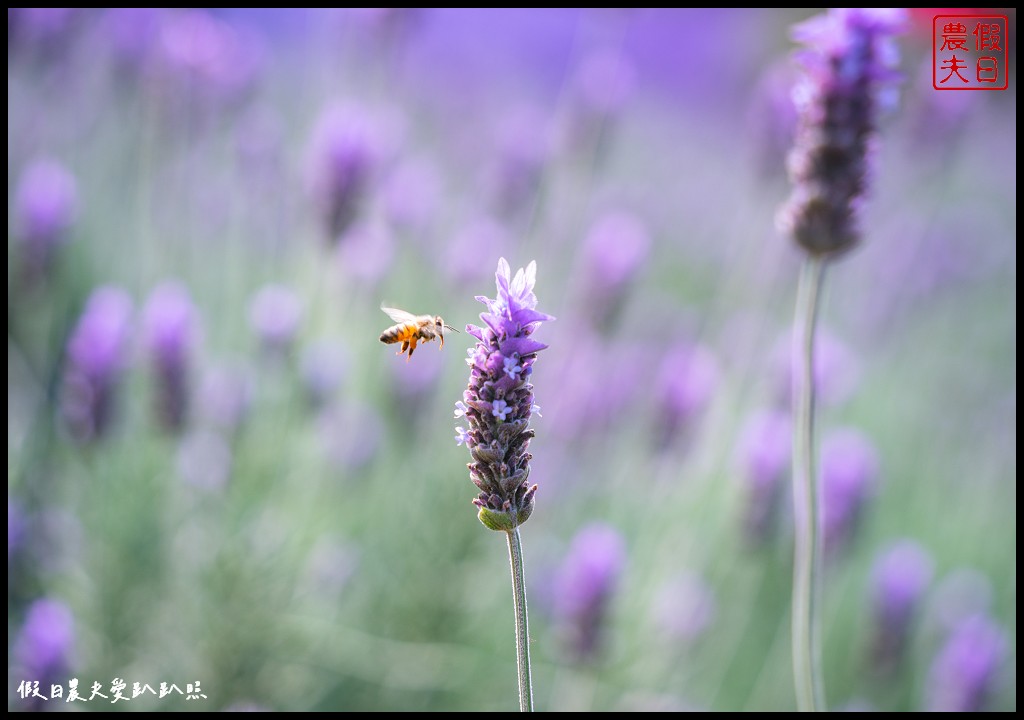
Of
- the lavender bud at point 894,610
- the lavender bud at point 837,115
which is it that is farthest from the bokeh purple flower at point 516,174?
the lavender bud at point 894,610

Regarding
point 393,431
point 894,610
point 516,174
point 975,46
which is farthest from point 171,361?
point 975,46

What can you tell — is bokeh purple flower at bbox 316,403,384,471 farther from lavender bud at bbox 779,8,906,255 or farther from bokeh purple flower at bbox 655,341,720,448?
lavender bud at bbox 779,8,906,255

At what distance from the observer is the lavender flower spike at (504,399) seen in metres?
1.15

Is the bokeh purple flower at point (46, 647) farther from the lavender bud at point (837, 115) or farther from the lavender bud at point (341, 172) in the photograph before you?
the lavender bud at point (837, 115)

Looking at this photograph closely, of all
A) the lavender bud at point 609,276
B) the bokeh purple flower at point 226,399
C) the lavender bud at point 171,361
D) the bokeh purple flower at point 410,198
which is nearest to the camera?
the lavender bud at point 171,361

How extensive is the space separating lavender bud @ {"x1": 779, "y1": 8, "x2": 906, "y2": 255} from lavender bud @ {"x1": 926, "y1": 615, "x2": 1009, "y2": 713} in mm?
1423

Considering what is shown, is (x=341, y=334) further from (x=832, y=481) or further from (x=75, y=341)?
(x=832, y=481)

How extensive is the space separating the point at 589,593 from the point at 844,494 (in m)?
0.96

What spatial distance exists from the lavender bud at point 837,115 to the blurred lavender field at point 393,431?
0.38 ft

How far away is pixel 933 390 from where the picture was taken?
4.82 meters

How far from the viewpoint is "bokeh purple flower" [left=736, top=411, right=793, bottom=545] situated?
261cm

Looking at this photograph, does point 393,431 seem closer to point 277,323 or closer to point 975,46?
point 277,323

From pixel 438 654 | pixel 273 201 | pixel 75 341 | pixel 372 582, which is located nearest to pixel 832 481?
pixel 438 654

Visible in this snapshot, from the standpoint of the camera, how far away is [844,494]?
2646 millimetres
